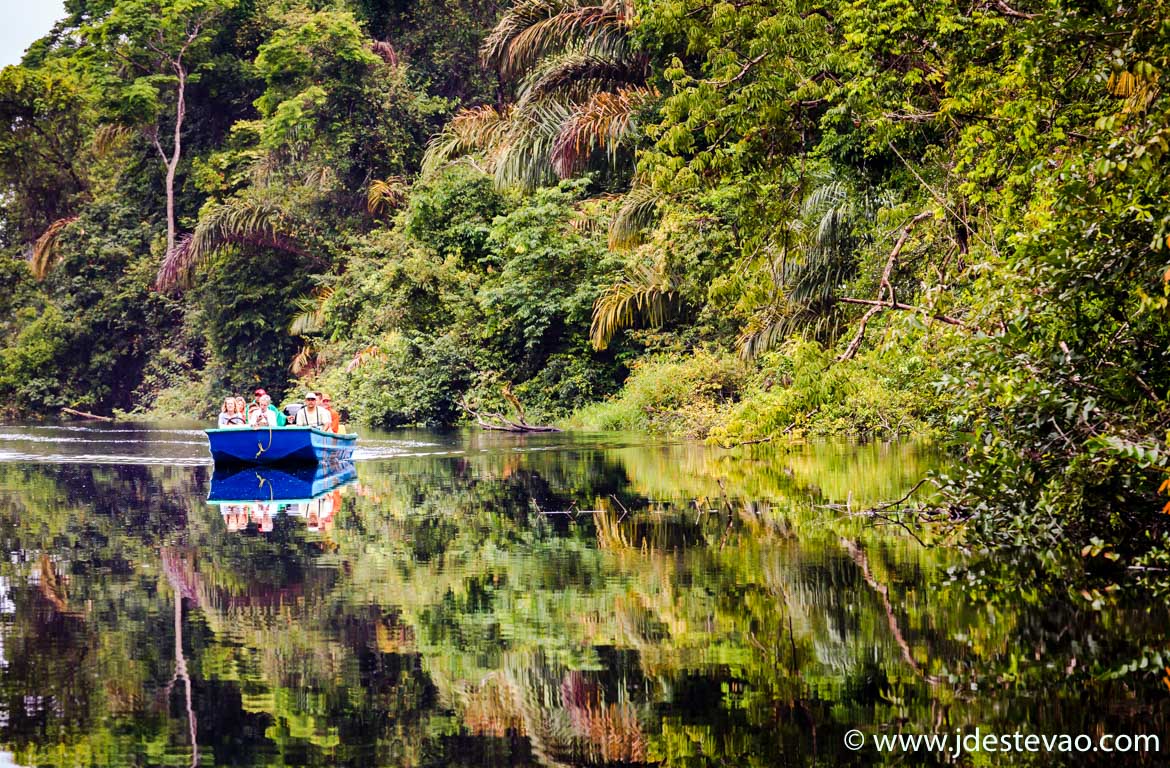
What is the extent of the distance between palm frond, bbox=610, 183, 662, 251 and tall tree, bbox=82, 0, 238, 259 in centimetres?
2201

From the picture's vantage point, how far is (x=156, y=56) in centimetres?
4784

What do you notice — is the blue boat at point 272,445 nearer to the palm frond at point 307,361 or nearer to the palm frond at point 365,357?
the palm frond at point 365,357

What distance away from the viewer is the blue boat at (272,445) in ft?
67.3

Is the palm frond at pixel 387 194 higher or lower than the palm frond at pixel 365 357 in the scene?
higher

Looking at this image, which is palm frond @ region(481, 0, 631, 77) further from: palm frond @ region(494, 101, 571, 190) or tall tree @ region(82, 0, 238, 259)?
tall tree @ region(82, 0, 238, 259)

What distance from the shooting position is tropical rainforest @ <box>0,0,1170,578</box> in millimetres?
8586

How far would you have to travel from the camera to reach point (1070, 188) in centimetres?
773

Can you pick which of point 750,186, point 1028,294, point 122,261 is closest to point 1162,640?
point 1028,294

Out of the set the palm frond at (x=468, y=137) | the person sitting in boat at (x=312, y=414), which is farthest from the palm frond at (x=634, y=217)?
the person sitting in boat at (x=312, y=414)

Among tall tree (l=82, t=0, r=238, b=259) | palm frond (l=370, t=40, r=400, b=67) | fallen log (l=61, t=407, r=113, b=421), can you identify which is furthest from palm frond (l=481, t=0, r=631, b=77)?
fallen log (l=61, t=407, r=113, b=421)

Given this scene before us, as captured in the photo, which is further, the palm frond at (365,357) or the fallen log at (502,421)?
the palm frond at (365,357)

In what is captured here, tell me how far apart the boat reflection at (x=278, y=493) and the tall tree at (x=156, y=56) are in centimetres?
2583

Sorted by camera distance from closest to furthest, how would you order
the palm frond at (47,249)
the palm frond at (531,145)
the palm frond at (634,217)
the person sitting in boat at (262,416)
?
the person sitting in boat at (262,416)
the palm frond at (634,217)
the palm frond at (531,145)
the palm frond at (47,249)

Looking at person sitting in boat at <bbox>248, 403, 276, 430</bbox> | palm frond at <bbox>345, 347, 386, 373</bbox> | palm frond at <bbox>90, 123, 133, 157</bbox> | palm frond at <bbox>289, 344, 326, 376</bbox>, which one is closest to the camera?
person sitting in boat at <bbox>248, 403, 276, 430</bbox>
